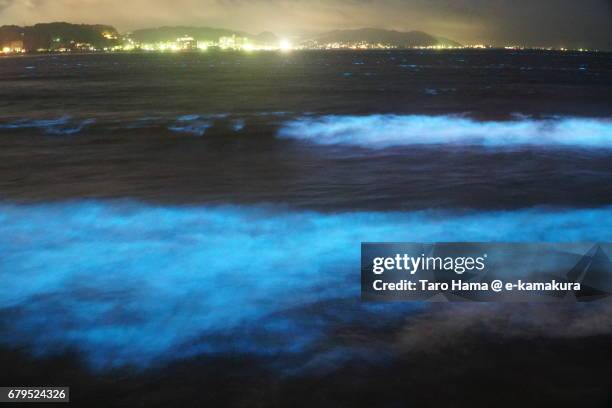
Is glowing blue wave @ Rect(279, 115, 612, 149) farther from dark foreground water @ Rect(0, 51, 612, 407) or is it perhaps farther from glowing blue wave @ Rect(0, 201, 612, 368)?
glowing blue wave @ Rect(0, 201, 612, 368)

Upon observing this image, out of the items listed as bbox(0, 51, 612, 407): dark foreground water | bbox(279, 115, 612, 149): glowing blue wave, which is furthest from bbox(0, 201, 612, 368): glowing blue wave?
bbox(279, 115, 612, 149): glowing blue wave

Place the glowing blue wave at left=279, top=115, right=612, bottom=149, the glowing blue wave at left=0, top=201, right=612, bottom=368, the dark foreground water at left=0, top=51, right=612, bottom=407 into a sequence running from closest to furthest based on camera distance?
the dark foreground water at left=0, top=51, right=612, bottom=407 → the glowing blue wave at left=0, top=201, right=612, bottom=368 → the glowing blue wave at left=279, top=115, right=612, bottom=149

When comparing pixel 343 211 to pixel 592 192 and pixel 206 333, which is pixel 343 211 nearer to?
pixel 206 333

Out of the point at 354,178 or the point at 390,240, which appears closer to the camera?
the point at 390,240

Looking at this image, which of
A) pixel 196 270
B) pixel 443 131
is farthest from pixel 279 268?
pixel 443 131

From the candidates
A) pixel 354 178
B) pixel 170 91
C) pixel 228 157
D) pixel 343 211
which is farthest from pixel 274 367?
pixel 170 91

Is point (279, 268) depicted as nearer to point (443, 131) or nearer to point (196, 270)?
point (196, 270)
